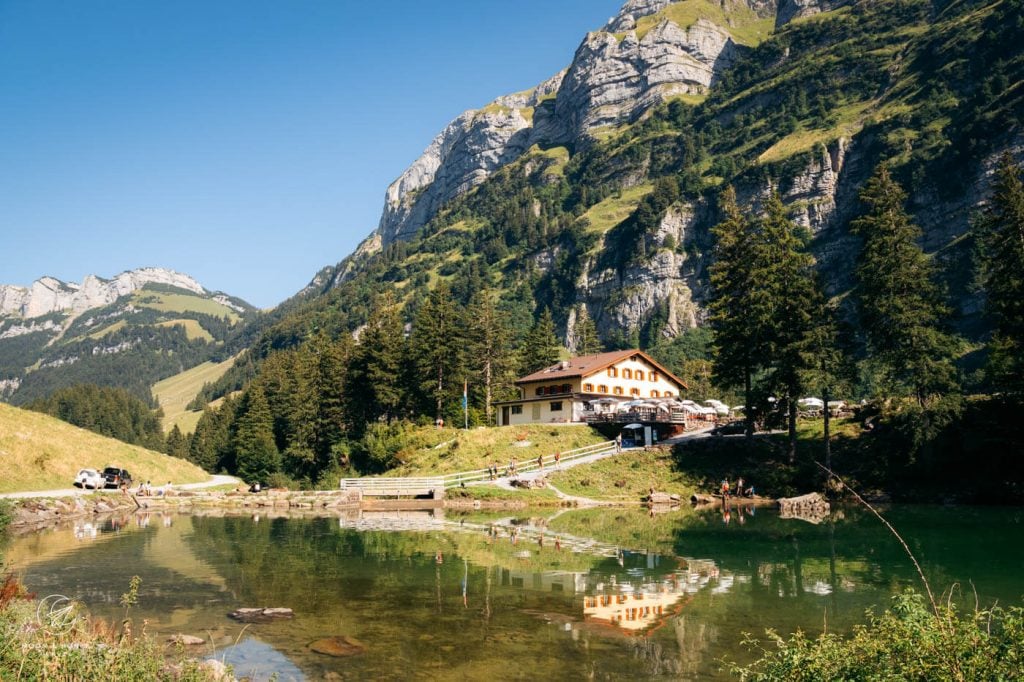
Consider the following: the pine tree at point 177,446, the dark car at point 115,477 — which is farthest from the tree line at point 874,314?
the pine tree at point 177,446

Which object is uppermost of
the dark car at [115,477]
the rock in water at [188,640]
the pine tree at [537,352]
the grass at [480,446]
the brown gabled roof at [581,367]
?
the pine tree at [537,352]

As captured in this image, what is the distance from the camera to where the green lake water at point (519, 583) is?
1449 cm

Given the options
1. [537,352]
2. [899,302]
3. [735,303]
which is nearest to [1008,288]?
[899,302]

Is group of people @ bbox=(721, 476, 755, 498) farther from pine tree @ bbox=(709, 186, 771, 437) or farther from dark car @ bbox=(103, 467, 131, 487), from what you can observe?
dark car @ bbox=(103, 467, 131, 487)

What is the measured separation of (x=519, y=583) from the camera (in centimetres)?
2202

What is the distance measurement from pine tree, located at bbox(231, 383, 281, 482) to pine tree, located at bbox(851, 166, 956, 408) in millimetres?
74566

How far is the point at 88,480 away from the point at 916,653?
211 ft

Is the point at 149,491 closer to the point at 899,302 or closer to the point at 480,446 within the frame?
the point at 480,446

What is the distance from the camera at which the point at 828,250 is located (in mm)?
175625

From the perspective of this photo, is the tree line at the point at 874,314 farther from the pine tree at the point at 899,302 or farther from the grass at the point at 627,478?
the grass at the point at 627,478

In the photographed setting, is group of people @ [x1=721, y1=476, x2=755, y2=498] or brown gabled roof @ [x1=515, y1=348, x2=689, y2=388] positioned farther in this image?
brown gabled roof @ [x1=515, y1=348, x2=689, y2=388]

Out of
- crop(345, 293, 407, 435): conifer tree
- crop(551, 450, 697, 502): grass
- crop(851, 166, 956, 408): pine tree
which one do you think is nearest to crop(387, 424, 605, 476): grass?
crop(551, 450, 697, 502): grass

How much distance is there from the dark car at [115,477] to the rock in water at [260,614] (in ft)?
161

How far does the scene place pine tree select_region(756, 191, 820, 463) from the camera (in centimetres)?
4934
